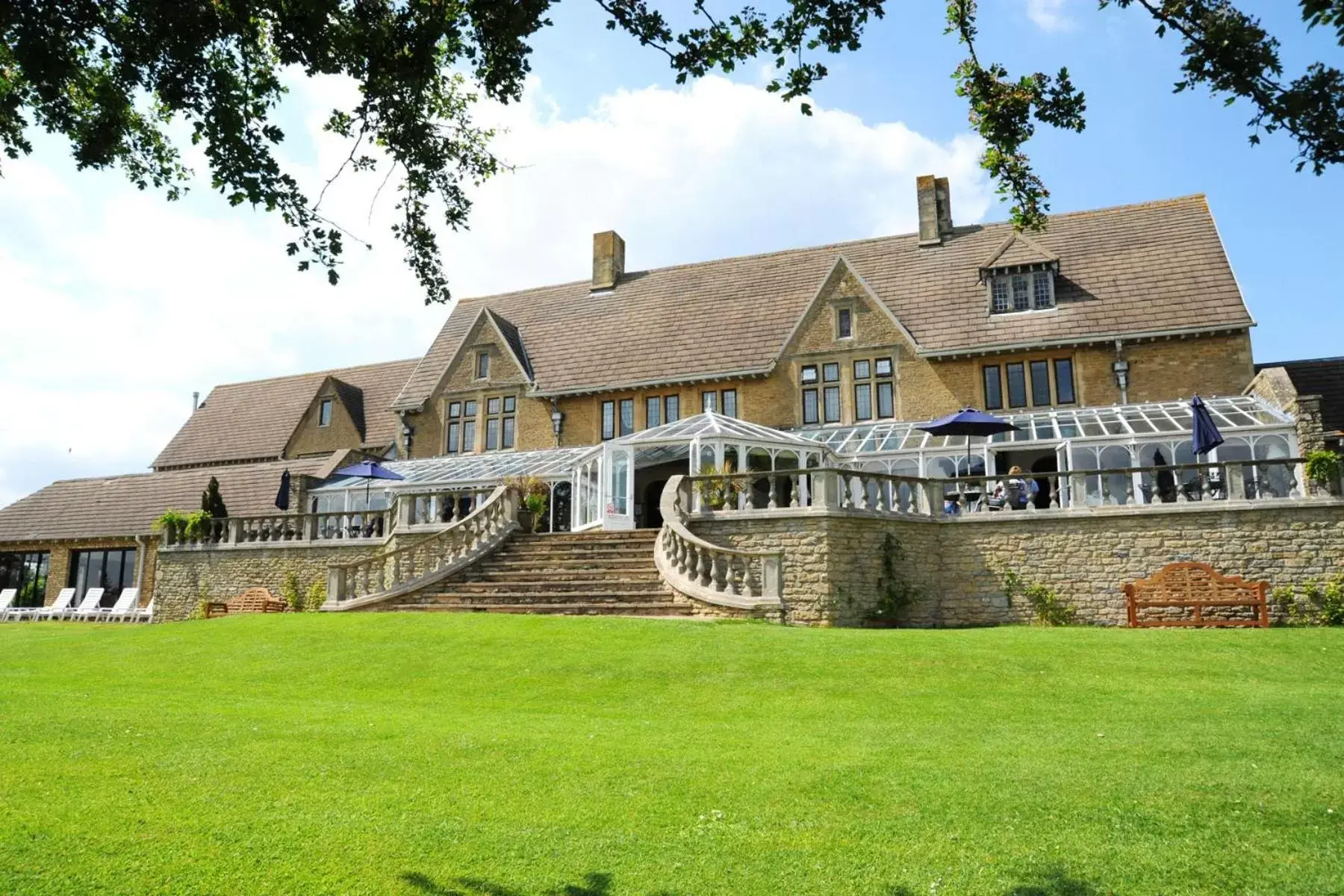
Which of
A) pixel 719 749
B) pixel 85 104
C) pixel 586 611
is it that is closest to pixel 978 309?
pixel 586 611

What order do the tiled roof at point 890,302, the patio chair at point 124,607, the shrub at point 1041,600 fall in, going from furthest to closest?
the patio chair at point 124,607, the tiled roof at point 890,302, the shrub at point 1041,600

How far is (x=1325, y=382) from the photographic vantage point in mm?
24422

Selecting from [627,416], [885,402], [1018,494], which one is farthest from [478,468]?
[1018,494]

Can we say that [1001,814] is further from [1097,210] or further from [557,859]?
[1097,210]

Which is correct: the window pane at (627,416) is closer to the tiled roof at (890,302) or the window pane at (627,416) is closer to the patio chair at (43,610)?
the tiled roof at (890,302)

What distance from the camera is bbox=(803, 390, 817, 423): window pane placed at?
2811cm

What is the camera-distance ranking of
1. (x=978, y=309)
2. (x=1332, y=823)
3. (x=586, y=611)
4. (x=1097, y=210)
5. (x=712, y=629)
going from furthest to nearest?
(x=1097, y=210) < (x=978, y=309) < (x=586, y=611) < (x=712, y=629) < (x=1332, y=823)

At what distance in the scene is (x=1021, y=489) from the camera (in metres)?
20.5

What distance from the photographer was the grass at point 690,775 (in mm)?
5281

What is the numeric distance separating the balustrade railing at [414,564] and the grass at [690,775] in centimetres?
781

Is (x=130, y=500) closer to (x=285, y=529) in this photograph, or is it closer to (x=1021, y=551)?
(x=285, y=529)

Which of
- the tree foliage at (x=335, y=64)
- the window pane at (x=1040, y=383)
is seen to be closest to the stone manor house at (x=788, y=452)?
the window pane at (x=1040, y=383)

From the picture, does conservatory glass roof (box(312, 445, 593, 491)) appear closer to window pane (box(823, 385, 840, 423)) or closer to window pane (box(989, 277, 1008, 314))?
window pane (box(823, 385, 840, 423))

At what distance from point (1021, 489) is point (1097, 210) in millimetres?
14126
